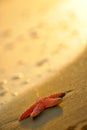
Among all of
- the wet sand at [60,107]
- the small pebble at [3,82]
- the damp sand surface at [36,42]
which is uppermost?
the damp sand surface at [36,42]

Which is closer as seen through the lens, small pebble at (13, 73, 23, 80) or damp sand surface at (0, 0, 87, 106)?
damp sand surface at (0, 0, 87, 106)

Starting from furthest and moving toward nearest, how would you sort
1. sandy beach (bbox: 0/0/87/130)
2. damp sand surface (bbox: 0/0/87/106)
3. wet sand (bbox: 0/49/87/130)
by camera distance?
1. damp sand surface (bbox: 0/0/87/106)
2. sandy beach (bbox: 0/0/87/130)
3. wet sand (bbox: 0/49/87/130)

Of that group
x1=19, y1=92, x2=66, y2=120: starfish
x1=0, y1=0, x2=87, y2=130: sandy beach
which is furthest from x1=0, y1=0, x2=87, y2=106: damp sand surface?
x1=19, y1=92, x2=66, y2=120: starfish

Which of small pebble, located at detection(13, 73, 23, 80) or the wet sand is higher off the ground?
small pebble, located at detection(13, 73, 23, 80)

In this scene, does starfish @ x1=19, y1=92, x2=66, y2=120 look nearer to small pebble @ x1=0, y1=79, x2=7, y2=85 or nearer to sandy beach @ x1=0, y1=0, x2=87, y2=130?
sandy beach @ x1=0, y1=0, x2=87, y2=130

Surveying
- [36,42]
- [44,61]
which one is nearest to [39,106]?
[44,61]

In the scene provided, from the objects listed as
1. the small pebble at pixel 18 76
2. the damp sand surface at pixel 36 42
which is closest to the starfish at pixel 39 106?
the damp sand surface at pixel 36 42

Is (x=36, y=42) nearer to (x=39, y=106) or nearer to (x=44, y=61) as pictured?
(x=44, y=61)

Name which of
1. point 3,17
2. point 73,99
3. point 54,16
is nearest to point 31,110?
point 73,99

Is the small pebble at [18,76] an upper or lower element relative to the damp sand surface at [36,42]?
lower

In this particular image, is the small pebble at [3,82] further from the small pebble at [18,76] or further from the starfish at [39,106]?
the starfish at [39,106]
